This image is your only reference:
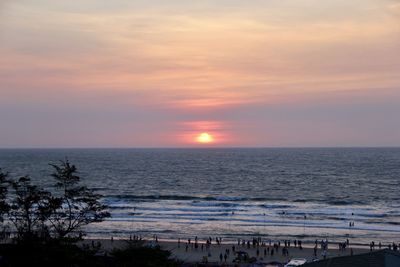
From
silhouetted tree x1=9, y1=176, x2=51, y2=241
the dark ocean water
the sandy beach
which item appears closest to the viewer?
silhouetted tree x1=9, y1=176, x2=51, y2=241

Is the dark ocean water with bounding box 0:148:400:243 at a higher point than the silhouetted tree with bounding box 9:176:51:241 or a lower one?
lower

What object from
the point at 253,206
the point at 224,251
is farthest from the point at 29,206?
the point at 253,206

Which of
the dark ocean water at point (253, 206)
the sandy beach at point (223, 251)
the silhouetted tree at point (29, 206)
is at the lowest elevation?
the sandy beach at point (223, 251)

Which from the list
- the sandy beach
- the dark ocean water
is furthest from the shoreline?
the dark ocean water

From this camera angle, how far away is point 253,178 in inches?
4476

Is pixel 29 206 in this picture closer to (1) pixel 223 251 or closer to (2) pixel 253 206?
(1) pixel 223 251

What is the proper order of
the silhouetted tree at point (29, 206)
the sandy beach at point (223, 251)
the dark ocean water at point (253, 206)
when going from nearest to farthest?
the silhouetted tree at point (29, 206), the sandy beach at point (223, 251), the dark ocean water at point (253, 206)

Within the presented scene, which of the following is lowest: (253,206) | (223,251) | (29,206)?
(223,251)

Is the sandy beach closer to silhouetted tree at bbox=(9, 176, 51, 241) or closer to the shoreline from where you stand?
the shoreline

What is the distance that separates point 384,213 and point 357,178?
5049 cm

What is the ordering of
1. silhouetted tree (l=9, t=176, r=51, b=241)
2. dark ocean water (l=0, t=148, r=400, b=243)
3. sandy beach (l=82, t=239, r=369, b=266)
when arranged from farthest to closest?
dark ocean water (l=0, t=148, r=400, b=243)
sandy beach (l=82, t=239, r=369, b=266)
silhouetted tree (l=9, t=176, r=51, b=241)

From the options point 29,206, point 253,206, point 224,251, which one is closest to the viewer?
point 29,206

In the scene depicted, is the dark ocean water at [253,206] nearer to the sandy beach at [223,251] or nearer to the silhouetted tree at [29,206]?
the sandy beach at [223,251]

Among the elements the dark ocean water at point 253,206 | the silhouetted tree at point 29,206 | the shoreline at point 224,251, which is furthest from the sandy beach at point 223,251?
the silhouetted tree at point 29,206
